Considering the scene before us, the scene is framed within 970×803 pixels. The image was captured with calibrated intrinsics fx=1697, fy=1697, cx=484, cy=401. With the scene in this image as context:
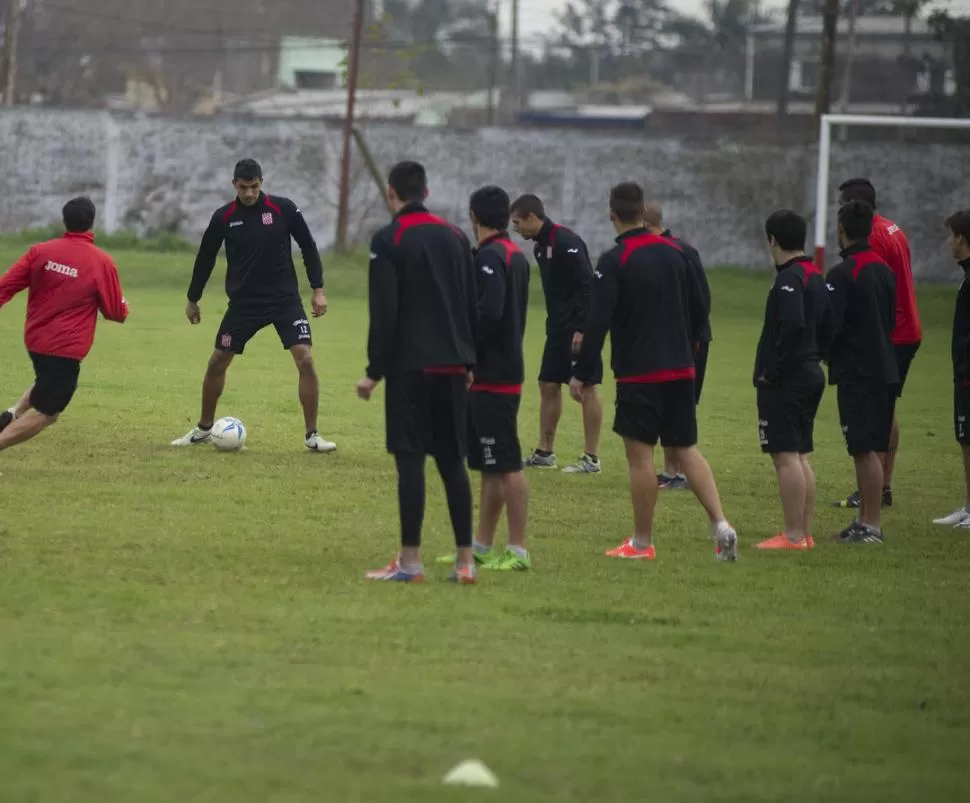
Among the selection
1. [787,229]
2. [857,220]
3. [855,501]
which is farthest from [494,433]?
[855,501]

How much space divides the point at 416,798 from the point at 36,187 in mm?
34439

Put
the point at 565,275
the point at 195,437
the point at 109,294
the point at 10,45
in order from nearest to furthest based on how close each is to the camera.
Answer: the point at 109,294 < the point at 565,275 < the point at 195,437 < the point at 10,45

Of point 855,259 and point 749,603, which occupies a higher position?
point 855,259

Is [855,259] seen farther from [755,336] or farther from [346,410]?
[755,336]

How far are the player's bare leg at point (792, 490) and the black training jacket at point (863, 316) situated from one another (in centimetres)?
86

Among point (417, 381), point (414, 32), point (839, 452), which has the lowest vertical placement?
point (839, 452)

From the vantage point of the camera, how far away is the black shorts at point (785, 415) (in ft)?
31.8

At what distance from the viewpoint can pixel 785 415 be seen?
9672 mm

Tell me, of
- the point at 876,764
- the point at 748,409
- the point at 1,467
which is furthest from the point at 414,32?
the point at 876,764

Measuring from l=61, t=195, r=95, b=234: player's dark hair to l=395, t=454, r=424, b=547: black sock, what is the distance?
3633 mm

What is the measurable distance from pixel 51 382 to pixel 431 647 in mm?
4787

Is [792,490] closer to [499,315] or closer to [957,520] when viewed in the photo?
[957,520]

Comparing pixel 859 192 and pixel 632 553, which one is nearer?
pixel 632 553

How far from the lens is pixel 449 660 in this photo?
6797 millimetres
